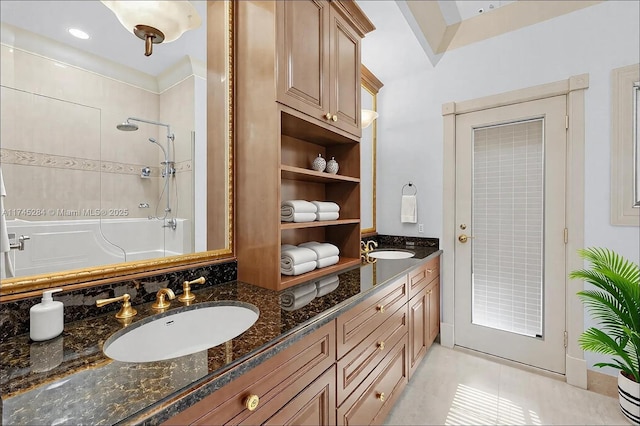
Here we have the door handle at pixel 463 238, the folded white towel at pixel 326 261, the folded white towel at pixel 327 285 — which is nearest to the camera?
the folded white towel at pixel 327 285

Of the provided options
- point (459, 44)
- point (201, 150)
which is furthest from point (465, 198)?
point (201, 150)

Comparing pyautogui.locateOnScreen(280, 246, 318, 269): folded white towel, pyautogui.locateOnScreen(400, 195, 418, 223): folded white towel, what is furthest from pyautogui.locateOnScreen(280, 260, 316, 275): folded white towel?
pyautogui.locateOnScreen(400, 195, 418, 223): folded white towel

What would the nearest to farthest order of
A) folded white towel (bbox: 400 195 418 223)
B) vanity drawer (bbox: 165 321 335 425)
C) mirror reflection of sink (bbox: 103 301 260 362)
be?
vanity drawer (bbox: 165 321 335 425) → mirror reflection of sink (bbox: 103 301 260 362) → folded white towel (bbox: 400 195 418 223)

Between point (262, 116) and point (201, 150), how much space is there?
333 mm

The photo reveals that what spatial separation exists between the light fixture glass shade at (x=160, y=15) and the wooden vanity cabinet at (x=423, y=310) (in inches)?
72.6

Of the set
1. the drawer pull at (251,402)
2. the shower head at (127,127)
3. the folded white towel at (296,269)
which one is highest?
the shower head at (127,127)

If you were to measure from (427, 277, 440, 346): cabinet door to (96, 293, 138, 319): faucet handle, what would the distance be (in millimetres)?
2069

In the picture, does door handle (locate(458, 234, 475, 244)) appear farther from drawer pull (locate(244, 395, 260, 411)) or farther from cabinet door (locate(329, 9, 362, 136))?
drawer pull (locate(244, 395, 260, 411))

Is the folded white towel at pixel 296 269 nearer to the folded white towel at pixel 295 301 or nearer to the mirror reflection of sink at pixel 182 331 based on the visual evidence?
the folded white towel at pixel 295 301

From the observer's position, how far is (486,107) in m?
2.50

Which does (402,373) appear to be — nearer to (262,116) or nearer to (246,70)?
(262,116)

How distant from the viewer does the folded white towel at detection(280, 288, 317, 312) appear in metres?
1.12

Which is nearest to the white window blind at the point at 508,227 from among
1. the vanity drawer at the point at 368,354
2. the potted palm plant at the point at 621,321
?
the potted palm plant at the point at 621,321

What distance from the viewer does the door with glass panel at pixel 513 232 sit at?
7.36 feet
